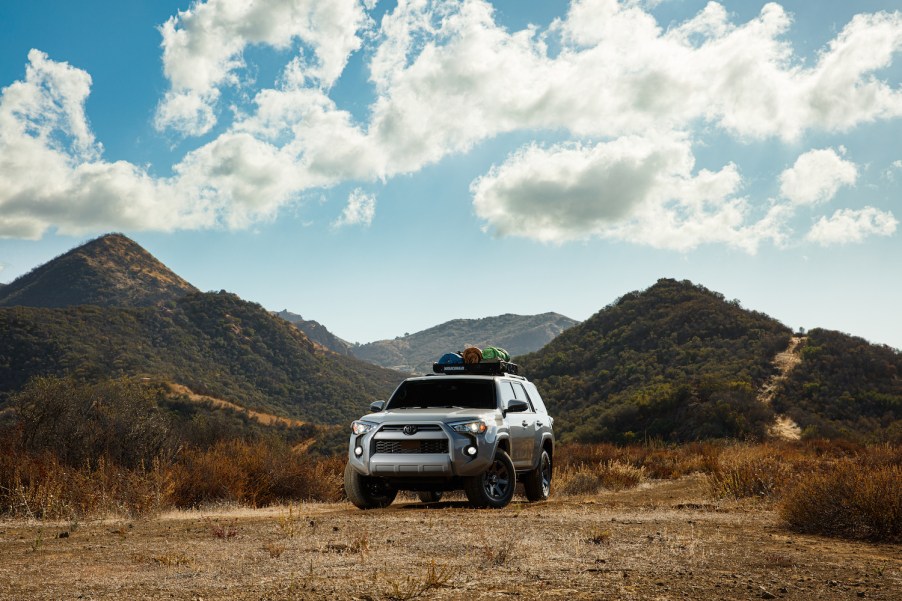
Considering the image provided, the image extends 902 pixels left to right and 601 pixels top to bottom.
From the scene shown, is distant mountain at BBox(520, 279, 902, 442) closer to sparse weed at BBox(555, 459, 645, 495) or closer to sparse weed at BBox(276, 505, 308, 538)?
sparse weed at BBox(555, 459, 645, 495)

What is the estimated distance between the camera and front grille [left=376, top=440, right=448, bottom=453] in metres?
10.9

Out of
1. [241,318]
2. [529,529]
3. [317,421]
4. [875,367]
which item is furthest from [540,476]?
[241,318]

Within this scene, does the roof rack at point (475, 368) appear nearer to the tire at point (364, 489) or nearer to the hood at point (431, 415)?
the hood at point (431, 415)

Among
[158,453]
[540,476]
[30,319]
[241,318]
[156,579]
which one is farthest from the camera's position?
[241,318]

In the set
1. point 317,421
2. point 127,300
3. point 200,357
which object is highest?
point 127,300

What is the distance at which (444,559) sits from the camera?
6523mm

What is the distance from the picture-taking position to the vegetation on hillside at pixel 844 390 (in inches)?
1681

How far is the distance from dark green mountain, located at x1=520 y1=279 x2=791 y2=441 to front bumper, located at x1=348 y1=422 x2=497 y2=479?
3193 centimetres

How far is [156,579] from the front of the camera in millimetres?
5906

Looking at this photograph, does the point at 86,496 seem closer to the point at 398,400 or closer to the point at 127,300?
the point at 398,400

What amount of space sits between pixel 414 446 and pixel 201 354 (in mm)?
91973

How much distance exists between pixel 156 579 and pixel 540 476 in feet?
28.4

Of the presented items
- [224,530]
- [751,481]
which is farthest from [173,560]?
[751,481]

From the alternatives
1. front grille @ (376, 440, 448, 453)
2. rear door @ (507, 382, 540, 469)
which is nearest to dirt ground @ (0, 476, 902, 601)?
front grille @ (376, 440, 448, 453)
